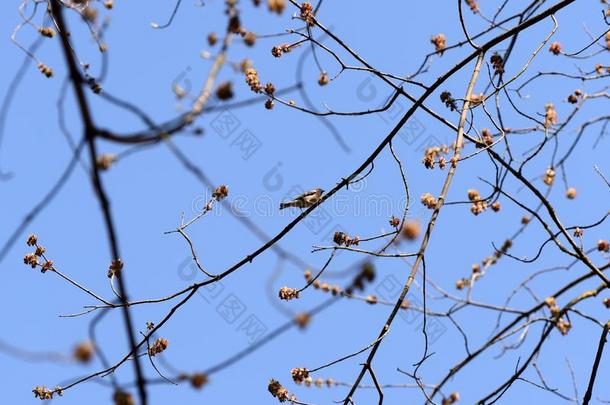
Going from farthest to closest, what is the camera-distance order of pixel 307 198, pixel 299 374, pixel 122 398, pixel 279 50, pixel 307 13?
1. pixel 307 198
2. pixel 279 50
3. pixel 307 13
4. pixel 299 374
5. pixel 122 398

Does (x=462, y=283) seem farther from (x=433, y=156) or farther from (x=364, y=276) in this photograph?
(x=364, y=276)

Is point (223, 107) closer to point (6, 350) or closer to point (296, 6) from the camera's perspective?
point (6, 350)

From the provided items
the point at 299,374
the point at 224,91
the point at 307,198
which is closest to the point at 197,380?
the point at 224,91

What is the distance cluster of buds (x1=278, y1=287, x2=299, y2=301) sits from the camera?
4273mm

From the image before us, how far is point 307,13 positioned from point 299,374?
1991mm

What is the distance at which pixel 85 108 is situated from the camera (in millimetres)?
1577

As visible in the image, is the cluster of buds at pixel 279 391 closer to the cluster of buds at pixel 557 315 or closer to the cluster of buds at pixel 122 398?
the cluster of buds at pixel 557 315

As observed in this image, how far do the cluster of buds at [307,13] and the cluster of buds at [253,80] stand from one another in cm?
41

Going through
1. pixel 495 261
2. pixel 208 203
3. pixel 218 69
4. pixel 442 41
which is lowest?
pixel 218 69

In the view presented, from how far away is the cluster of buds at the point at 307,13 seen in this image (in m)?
4.36

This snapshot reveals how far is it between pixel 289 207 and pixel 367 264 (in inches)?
148

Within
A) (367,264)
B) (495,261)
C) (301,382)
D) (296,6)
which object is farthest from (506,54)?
(367,264)

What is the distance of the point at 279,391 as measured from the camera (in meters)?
4.18

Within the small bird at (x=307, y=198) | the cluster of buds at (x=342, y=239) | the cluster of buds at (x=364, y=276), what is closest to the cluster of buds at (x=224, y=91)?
the cluster of buds at (x=364, y=276)
